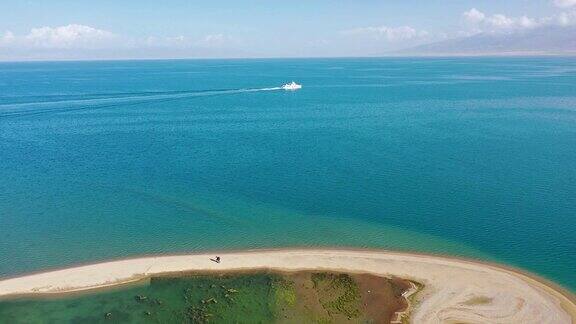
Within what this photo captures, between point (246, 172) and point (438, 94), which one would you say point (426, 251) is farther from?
point (438, 94)

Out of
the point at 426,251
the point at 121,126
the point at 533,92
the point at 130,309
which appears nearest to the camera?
the point at 130,309

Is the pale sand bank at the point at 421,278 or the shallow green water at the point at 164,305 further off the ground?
the pale sand bank at the point at 421,278

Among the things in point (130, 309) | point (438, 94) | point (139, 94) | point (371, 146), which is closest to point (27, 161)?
point (130, 309)

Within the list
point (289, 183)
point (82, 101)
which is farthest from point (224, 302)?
point (82, 101)

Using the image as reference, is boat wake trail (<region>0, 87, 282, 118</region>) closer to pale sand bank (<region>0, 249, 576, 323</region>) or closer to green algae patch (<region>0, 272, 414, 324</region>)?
pale sand bank (<region>0, 249, 576, 323</region>)

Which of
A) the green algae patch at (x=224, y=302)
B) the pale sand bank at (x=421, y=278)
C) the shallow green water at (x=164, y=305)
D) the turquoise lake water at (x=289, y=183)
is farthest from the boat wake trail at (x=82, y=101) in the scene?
the green algae patch at (x=224, y=302)

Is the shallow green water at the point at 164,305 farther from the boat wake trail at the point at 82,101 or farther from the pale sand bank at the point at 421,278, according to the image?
the boat wake trail at the point at 82,101
